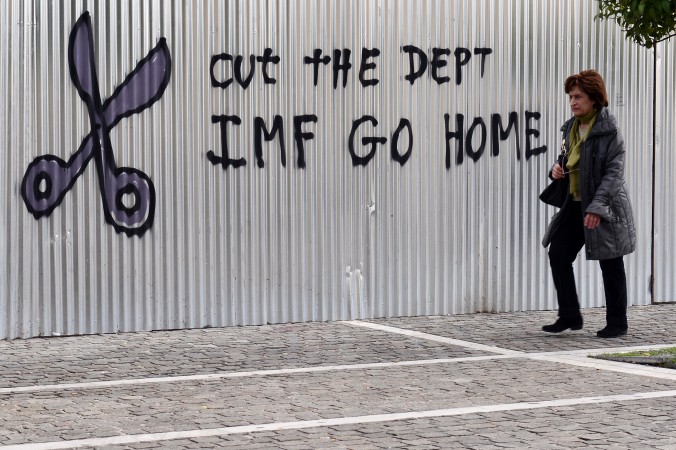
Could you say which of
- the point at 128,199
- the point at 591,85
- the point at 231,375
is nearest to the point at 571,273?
the point at 591,85

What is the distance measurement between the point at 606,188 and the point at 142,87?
3.54 metres

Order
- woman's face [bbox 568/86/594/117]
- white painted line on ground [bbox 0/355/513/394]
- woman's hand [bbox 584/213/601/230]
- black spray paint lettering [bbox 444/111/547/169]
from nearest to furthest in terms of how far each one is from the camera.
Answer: white painted line on ground [bbox 0/355/513/394] < woman's hand [bbox 584/213/601/230] < woman's face [bbox 568/86/594/117] < black spray paint lettering [bbox 444/111/547/169]

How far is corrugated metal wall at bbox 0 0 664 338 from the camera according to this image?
983 centimetres

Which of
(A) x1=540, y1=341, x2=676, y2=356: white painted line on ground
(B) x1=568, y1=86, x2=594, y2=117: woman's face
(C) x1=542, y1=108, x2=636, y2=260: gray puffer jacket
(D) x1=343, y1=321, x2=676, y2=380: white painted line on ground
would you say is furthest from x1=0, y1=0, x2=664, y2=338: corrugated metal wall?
(A) x1=540, y1=341, x2=676, y2=356: white painted line on ground

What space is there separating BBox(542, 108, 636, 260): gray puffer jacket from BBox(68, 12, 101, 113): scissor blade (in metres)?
3.66

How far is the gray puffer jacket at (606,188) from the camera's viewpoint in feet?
32.0

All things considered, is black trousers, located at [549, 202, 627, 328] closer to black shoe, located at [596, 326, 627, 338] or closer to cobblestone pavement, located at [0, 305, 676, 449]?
black shoe, located at [596, 326, 627, 338]

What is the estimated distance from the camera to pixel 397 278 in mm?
11305

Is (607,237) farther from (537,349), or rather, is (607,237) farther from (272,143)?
(272,143)

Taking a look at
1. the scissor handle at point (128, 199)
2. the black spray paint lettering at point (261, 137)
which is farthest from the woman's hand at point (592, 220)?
the scissor handle at point (128, 199)

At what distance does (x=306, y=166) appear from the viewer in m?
10.9

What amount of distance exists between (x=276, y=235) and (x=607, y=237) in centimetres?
263

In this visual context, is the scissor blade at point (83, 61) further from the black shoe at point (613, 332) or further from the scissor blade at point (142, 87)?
the black shoe at point (613, 332)

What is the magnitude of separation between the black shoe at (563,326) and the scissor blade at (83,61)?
3800 mm
